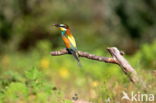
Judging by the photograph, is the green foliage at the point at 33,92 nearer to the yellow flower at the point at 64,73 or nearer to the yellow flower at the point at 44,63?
the yellow flower at the point at 64,73

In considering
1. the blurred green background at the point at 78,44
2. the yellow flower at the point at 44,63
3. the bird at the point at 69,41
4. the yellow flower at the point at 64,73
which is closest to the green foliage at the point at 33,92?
the blurred green background at the point at 78,44

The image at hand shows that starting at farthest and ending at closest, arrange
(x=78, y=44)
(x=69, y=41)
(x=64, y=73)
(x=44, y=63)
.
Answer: (x=78, y=44) < (x=44, y=63) < (x=64, y=73) < (x=69, y=41)

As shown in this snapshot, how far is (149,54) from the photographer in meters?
12.8

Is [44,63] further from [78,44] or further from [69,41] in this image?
[78,44]

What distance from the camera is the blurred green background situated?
7512 mm

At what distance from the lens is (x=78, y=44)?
2100 cm

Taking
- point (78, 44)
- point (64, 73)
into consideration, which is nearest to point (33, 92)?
point (64, 73)

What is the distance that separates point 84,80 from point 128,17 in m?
6.69

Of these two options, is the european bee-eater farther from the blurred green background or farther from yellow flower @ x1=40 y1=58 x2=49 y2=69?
yellow flower @ x1=40 y1=58 x2=49 y2=69

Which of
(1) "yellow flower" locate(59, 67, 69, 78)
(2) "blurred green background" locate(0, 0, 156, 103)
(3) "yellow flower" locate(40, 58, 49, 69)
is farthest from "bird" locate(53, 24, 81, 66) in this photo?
(3) "yellow flower" locate(40, 58, 49, 69)

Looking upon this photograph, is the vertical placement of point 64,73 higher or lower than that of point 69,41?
higher

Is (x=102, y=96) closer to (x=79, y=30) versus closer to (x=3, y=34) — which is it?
(x=3, y=34)

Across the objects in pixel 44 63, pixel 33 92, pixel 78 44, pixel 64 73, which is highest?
pixel 78 44

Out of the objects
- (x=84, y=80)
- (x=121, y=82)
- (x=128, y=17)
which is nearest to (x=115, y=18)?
(x=128, y=17)
